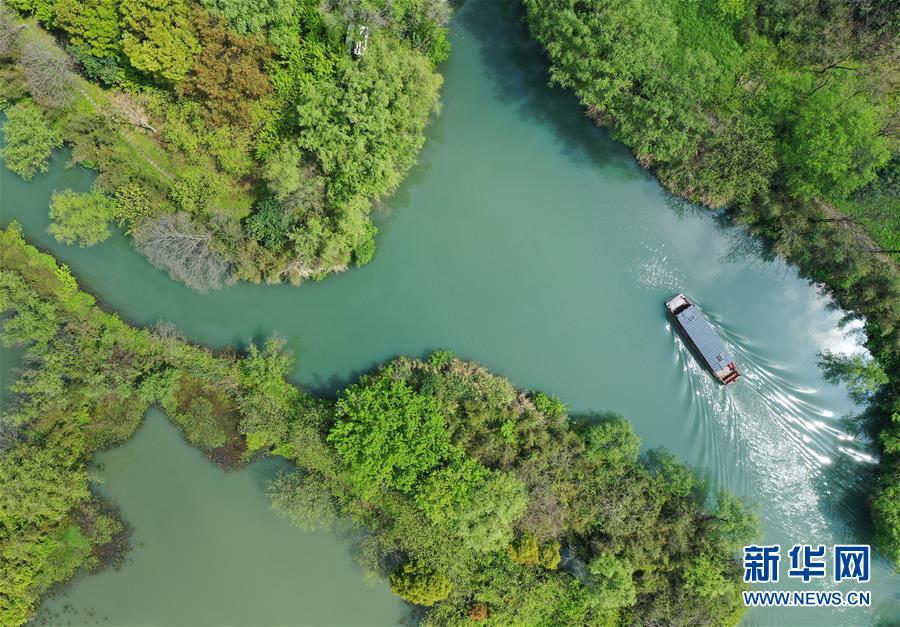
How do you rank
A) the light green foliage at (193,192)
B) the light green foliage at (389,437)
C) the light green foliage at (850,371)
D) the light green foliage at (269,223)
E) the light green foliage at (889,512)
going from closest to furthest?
the light green foliage at (389,437)
the light green foliage at (889,512)
the light green foliage at (269,223)
the light green foliage at (193,192)
the light green foliage at (850,371)

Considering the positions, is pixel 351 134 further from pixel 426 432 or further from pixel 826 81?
pixel 826 81

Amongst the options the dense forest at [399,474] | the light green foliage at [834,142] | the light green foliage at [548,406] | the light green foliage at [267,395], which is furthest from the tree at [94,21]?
the light green foliage at [834,142]

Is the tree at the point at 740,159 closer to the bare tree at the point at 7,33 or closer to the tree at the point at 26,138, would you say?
the tree at the point at 26,138

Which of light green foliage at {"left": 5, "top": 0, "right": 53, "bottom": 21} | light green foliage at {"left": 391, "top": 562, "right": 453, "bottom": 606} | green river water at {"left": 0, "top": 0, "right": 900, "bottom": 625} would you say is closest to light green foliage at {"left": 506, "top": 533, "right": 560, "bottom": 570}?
light green foliage at {"left": 391, "top": 562, "right": 453, "bottom": 606}

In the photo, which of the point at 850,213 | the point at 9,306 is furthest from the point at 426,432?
the point at 850,213

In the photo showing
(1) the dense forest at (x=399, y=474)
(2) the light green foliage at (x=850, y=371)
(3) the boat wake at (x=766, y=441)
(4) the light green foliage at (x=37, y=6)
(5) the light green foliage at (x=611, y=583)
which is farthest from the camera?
(3) the boat wake at (x=766, y=441)

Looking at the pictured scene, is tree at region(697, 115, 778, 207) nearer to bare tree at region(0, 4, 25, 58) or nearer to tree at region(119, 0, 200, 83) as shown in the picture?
tree at region(119, 0, 200, 83)
